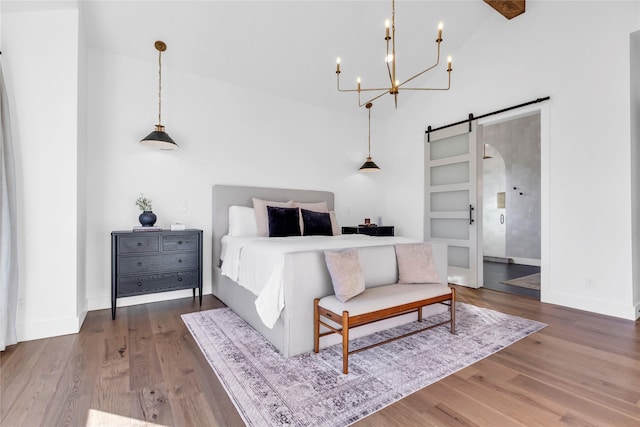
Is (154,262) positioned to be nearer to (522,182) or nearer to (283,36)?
(283,36)

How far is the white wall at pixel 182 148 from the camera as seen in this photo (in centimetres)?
Result: 341

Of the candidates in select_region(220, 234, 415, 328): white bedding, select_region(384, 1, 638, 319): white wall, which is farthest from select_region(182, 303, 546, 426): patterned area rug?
select_region(384, 1, 638, 319): white wall

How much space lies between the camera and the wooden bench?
2.05 meters

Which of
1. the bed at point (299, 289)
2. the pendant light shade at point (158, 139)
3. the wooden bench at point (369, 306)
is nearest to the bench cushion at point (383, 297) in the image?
the wooden bench at point (369, 306)

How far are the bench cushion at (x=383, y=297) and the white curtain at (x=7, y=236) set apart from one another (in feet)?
7.68

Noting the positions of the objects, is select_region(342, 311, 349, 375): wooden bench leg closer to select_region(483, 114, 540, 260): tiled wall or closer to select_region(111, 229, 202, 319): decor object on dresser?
select_region(111, 229, 202, 319): decor object on dresser

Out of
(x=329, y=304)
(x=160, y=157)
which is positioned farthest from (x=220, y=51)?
(x=329, y=304)

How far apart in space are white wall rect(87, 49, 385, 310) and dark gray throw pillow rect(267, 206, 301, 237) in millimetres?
823

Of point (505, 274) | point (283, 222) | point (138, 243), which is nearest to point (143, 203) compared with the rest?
point (138, 243)

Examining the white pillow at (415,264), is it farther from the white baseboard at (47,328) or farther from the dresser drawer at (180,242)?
the white baseboard at (47,328)

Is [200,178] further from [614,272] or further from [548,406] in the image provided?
[614,272]

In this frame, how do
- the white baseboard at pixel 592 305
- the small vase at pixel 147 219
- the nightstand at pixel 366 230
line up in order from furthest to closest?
the nightstand at pixel 366 230 → the small vase at pixel 147 219 → the white baseboard at pixel 592 305

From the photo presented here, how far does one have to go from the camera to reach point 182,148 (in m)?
3.88

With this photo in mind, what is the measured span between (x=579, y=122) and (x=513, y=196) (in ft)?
11.5
